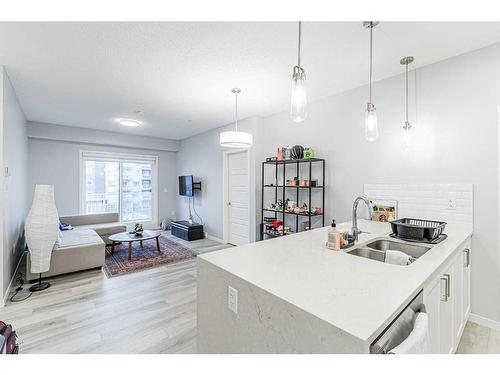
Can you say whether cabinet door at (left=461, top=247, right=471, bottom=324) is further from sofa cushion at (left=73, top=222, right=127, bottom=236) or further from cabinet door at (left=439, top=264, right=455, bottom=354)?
sofa cushion at (left=73, top=222, right=127, bottom=236)

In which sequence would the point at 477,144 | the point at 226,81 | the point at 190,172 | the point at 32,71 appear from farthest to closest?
1. the point at 190,172
2. the point at 226,81
3. the point at 32,71
4. the point at 477,144

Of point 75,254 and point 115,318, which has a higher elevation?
point 75,254

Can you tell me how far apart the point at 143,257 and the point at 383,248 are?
3.81 meters

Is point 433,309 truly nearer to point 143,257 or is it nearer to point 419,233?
point 419,233

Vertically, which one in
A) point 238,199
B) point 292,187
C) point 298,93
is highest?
point 298,93

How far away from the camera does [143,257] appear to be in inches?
164

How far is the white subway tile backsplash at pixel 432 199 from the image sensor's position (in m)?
2.29

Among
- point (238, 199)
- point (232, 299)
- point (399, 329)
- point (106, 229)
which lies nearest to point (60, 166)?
point (106, 229)

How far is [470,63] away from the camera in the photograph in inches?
88.2

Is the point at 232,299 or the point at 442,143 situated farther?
the point at 442,143

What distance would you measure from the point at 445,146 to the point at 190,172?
18.0 feet

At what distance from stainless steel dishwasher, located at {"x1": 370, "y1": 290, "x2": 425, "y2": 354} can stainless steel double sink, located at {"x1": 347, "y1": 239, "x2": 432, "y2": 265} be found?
61 centimetres
